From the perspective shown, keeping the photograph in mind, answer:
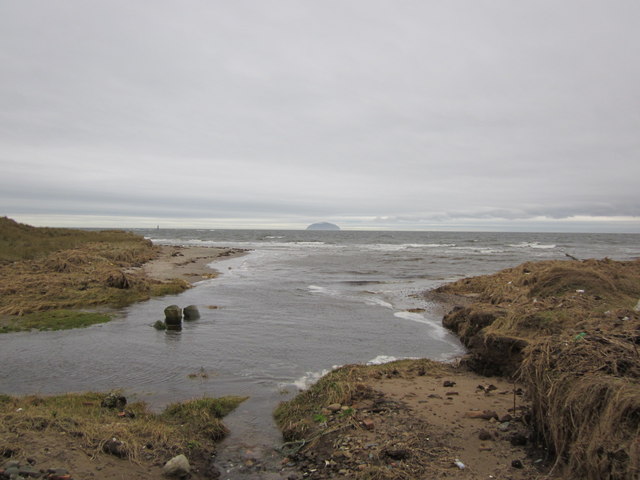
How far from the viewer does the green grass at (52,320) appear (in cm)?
1196

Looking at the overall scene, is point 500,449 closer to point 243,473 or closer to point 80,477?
point 243,473

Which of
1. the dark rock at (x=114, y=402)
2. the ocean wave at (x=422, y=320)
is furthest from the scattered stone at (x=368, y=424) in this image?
the ocean wave at (x=422, y=320)

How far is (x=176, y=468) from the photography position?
4.71m

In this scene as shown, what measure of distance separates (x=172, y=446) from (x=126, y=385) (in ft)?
10.2

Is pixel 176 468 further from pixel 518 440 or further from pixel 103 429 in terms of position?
pixel 518 440

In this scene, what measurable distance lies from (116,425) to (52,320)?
9.00 metres

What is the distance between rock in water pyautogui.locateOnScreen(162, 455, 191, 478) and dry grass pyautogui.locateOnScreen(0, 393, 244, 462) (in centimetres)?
27

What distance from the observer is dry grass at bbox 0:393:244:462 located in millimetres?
4895

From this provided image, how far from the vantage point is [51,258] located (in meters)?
22.4

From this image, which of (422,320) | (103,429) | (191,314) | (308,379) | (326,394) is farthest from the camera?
(422,320)

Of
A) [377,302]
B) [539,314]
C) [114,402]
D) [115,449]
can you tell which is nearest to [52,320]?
[114,402]

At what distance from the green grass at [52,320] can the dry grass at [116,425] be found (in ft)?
20.0

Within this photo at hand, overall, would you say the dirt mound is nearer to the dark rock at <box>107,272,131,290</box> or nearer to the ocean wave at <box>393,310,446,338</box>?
the ocean wave at <box>393,310,446,338</box>

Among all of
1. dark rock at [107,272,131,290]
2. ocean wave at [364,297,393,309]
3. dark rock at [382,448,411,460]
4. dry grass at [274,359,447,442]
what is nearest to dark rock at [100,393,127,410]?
dry grass at [274,359,447,442]
